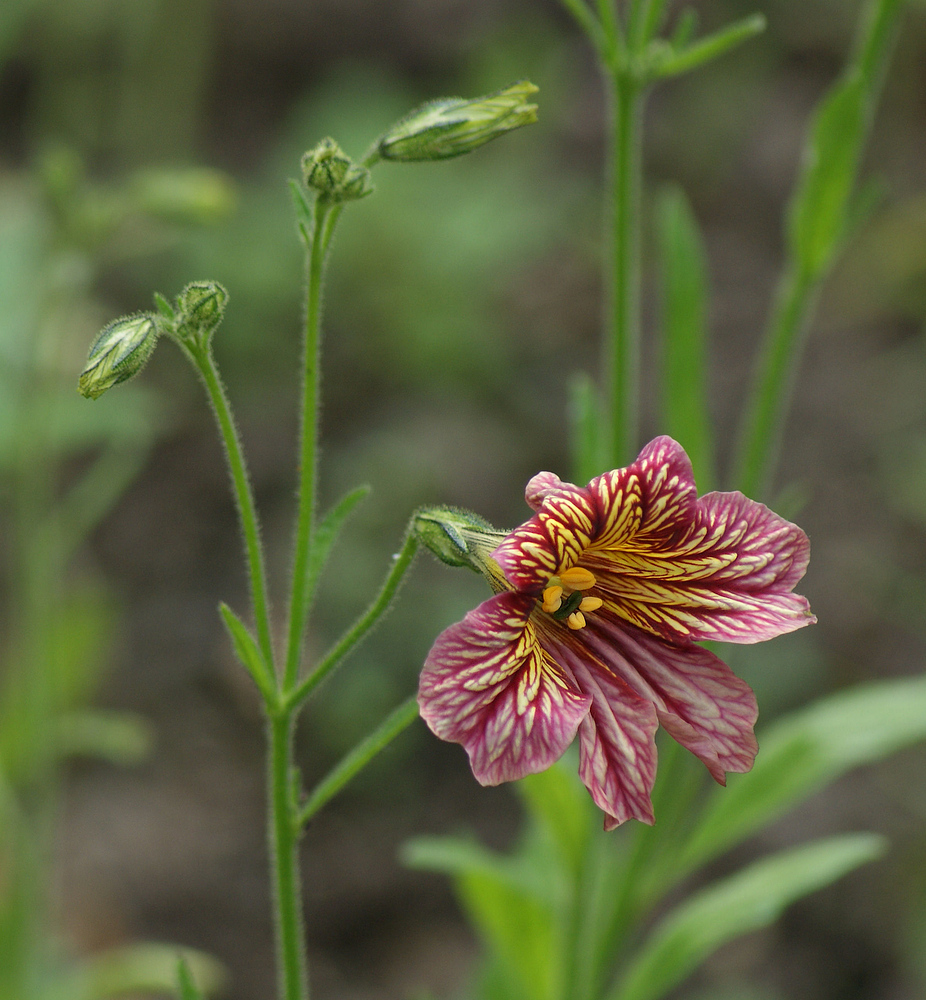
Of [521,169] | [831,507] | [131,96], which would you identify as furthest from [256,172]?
[831,507]

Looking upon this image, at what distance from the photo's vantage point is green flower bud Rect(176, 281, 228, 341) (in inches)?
56.9

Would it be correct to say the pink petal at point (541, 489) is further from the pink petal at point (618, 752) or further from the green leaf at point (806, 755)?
the green leaf at point (806, 755)

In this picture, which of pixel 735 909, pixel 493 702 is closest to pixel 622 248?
pixel 493 702

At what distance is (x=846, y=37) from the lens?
6934 mm

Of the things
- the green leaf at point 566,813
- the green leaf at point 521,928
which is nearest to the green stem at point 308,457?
the green leaf at point 566,813

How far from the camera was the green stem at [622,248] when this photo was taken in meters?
1.98

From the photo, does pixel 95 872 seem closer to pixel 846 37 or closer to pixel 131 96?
pixel 131 96

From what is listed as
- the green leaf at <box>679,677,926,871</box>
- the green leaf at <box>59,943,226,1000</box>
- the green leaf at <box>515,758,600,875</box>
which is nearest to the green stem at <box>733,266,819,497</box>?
the green leaf at <box>679,677,926,871</box>

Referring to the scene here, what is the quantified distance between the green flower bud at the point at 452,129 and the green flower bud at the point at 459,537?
1.82ft

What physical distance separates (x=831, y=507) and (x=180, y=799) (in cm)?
302

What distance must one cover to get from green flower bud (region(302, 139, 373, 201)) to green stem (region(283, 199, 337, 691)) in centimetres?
2

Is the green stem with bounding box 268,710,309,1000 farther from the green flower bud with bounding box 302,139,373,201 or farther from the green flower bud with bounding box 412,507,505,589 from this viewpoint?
the green flower bud with bounding box 302,139,373,201

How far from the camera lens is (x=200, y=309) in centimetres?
145

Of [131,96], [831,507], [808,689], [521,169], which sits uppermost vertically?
[131,96]
